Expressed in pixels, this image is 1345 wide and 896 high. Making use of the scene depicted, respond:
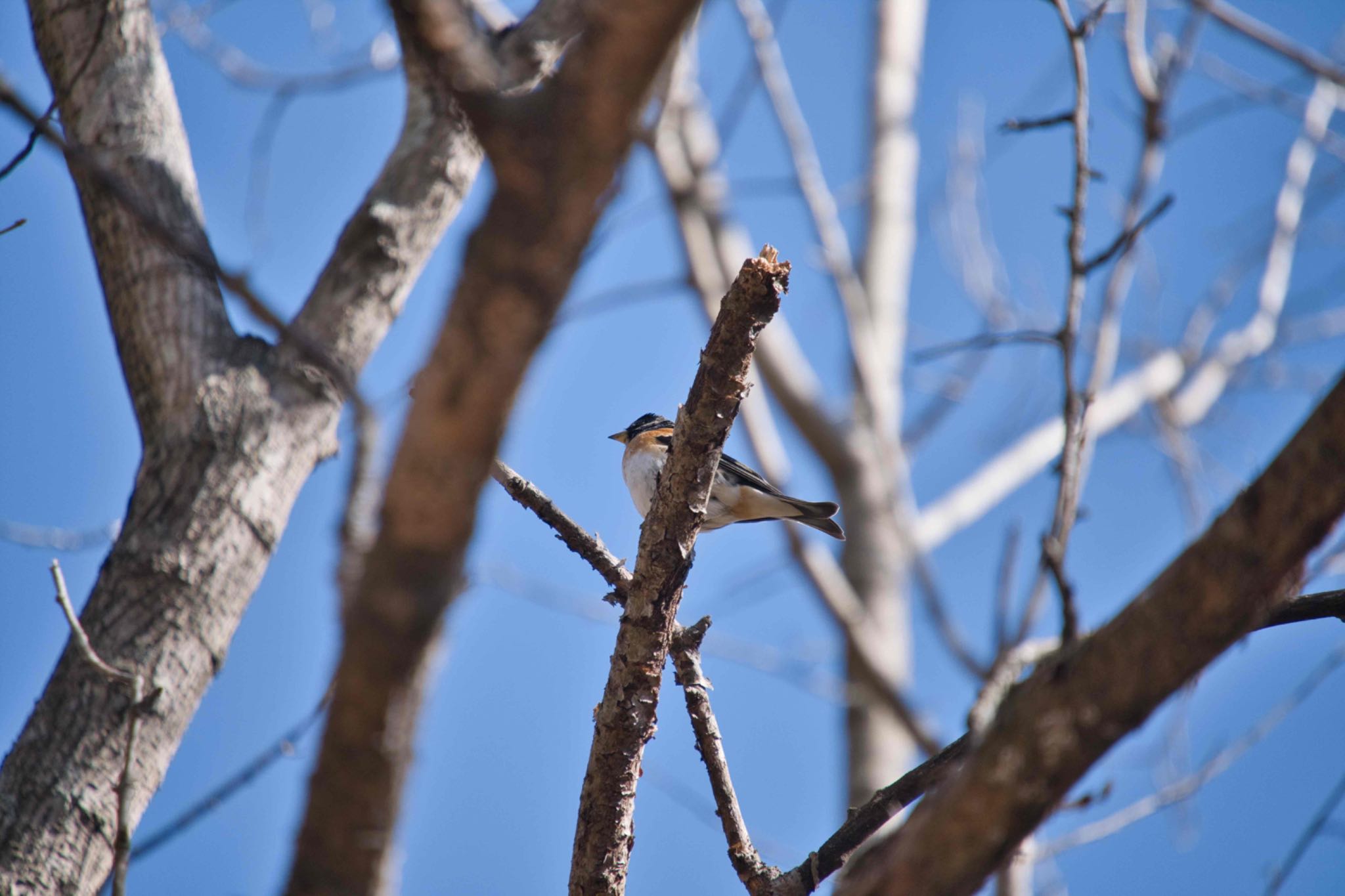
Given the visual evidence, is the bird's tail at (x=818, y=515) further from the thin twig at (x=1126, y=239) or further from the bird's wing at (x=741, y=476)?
the thin twig at (x=1126, y=239)

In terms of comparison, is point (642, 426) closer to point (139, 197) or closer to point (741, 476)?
point (741, 476)

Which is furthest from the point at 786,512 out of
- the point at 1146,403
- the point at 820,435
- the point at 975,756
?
the point at 1146,403

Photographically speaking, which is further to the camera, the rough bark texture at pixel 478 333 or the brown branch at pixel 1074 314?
the brown branch at pixel 1074 314

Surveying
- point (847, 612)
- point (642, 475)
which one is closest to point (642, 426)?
point (642, 475)

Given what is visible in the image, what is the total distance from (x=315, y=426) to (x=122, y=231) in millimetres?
821

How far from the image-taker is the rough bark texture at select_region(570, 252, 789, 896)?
7.50 feet

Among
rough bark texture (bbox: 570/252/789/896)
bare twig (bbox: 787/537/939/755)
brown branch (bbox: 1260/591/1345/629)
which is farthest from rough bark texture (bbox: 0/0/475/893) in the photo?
bare twig (bbox: 787/537/939/755)

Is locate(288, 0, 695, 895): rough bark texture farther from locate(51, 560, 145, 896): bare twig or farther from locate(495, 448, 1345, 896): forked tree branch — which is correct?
locate(495, 448, 1345, 896): forked tree branch

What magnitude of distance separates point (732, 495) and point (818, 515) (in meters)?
0.56

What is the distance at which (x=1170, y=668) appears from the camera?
1.41 m

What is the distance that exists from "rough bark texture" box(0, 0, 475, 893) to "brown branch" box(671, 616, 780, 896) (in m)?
1.24

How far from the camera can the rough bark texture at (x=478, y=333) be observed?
1.22 m

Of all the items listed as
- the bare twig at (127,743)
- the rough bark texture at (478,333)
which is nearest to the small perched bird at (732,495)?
the bare twig at (127,743)

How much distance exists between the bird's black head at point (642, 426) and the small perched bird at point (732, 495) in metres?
0.72
